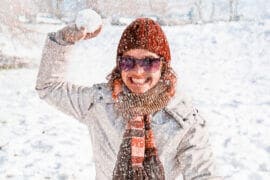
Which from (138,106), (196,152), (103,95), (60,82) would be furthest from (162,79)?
(60,82)

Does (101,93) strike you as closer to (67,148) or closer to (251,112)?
(67,148)

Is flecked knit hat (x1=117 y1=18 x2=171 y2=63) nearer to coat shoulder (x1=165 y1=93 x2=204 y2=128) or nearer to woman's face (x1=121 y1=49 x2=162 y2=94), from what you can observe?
woman's face (x1=121 y1=49 x2=162 y2=94)

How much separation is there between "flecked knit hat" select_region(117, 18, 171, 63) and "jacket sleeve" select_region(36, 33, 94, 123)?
0.31m

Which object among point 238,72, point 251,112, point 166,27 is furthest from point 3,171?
point 166,27

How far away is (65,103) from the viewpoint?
2.48 m

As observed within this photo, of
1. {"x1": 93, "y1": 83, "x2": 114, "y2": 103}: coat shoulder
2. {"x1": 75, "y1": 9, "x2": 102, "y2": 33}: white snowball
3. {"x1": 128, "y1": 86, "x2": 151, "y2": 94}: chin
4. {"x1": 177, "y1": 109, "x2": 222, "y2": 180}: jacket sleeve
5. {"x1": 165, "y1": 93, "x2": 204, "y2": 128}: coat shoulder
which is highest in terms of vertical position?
{"x1": 75, "y1": 9, "x2": 102, "y2": 33}: white snowball

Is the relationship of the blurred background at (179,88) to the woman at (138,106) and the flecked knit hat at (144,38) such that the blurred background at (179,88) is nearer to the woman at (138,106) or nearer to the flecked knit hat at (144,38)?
the woman at (138,106)

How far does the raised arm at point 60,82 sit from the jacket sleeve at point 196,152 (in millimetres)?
555

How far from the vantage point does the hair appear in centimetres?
234

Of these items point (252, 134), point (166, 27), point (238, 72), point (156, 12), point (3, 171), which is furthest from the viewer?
Result: point (156, 12)

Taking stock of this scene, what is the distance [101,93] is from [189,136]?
526mm

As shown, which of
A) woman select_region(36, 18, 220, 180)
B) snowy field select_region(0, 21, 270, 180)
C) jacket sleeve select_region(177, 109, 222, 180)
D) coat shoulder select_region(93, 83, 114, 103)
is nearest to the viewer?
jacket sleeve select_region(177, 109, 222, 180)

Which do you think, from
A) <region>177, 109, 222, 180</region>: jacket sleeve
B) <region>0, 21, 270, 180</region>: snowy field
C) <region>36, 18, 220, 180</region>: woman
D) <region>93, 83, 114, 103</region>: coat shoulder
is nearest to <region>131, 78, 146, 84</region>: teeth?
<region>36, 18, 220, 180</region>: woman

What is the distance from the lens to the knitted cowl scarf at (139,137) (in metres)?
2.30
